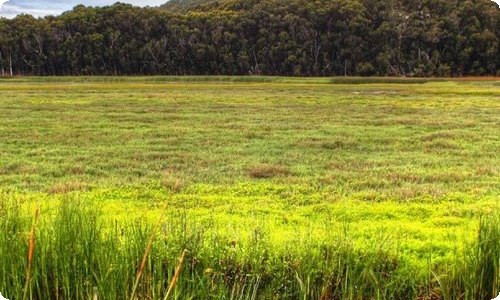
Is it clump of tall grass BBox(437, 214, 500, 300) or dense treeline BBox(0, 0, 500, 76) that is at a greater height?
dense treeline BBox(0, 0, 500, 76)

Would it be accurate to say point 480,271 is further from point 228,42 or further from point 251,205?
point 228,42

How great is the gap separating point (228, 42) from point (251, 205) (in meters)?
73.6

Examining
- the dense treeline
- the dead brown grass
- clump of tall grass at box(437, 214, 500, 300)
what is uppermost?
the dense treeline

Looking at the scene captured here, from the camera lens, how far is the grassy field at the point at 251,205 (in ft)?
19.2

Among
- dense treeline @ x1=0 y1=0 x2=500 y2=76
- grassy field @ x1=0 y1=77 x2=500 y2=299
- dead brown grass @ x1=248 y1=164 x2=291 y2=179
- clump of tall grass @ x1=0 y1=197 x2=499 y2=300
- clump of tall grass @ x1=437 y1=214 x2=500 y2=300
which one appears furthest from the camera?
dense treeline @ x1=0 y1=0 x2=500 y2=76

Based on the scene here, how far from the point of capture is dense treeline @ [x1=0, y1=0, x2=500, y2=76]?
251 feet

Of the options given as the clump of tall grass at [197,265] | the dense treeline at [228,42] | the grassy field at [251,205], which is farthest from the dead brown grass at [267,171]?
the dense treeline at [228,42]

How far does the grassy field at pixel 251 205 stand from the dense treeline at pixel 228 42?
48331 millimetres

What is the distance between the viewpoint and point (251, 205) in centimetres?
1091

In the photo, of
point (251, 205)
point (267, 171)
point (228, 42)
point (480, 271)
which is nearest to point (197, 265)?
point (480, 271)

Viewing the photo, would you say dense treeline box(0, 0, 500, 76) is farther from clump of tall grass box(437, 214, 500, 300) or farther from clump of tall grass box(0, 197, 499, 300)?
clump of tall grass box(437, 214, 500, 300)

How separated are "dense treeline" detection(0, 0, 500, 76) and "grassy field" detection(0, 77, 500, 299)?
48.3 metres

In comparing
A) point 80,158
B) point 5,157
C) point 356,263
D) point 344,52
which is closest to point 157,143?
point 80,158

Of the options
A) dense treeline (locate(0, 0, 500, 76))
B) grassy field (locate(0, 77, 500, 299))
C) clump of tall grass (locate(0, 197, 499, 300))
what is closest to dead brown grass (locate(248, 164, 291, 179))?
grassy field (locate(0, 77, 500, 299))
